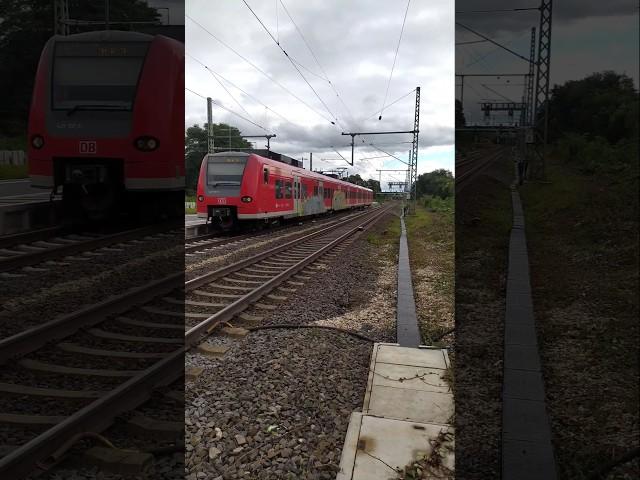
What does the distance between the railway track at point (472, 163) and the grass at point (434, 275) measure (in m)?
0.43

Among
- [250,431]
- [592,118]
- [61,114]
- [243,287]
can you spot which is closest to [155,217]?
[61,114]

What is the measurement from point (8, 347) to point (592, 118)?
3579 millimetres

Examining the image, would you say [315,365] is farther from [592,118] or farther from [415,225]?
[415,225]

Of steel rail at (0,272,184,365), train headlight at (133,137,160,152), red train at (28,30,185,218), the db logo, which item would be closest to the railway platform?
red train at (28,30,185,218)

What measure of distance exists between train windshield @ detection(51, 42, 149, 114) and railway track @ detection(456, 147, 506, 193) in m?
5.32

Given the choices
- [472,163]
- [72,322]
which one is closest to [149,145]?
[72,322]

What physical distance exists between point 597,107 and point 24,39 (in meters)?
7.72

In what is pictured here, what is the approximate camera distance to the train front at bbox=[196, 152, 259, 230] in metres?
11.7

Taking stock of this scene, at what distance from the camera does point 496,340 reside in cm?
250

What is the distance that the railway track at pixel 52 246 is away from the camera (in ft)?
19.4

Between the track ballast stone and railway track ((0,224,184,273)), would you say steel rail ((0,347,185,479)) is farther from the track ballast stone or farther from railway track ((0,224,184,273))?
railway track ((0,224,184,273))

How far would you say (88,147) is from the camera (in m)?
6.58

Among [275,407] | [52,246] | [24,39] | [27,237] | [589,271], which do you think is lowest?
[275,407]

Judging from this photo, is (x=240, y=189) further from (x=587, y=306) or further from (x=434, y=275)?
(x=587, y=306)
